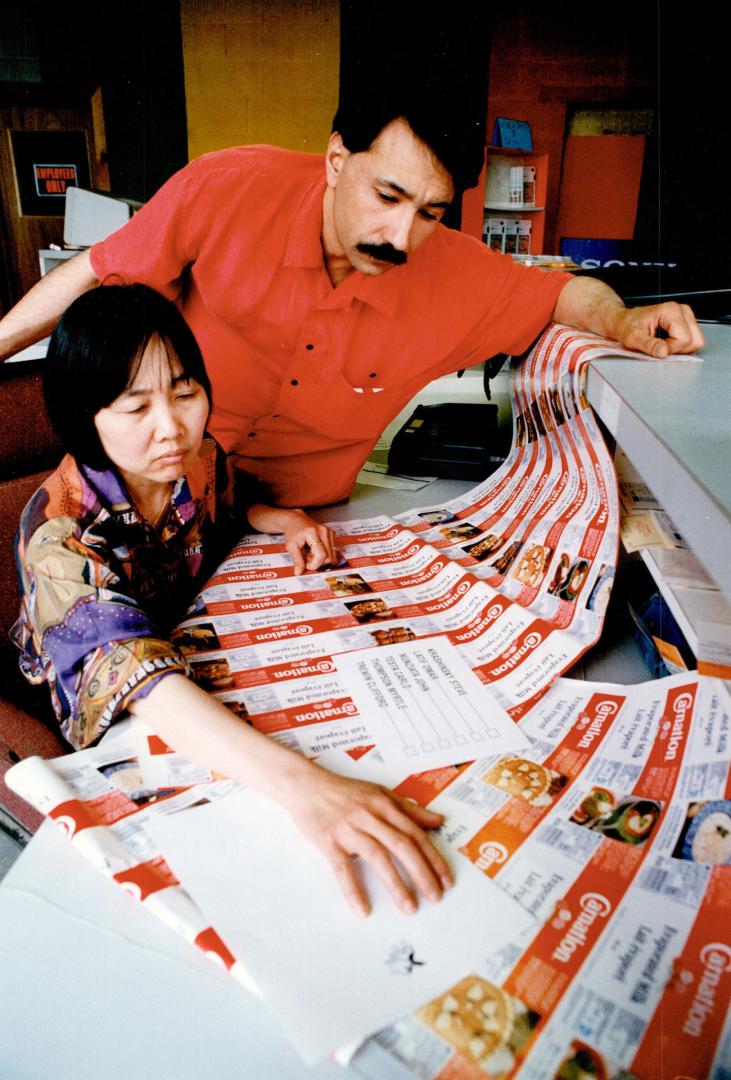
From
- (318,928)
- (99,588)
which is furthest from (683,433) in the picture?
(99,588)

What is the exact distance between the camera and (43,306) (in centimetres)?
114

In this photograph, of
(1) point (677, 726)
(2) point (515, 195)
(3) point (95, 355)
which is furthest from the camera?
(2) point (515, 195)

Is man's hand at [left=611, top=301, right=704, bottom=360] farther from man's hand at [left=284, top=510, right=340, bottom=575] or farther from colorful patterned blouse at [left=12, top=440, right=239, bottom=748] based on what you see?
colorful patterned blouse at [left=12, top=440, right=239, bottom=748]

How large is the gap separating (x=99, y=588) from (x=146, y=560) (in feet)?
0.63

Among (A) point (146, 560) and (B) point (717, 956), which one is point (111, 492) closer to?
(A) point (146, 560)

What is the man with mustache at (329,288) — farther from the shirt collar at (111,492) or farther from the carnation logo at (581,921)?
the carnation logo at (581,921)

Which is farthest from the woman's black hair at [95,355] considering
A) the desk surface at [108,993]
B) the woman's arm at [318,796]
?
the desk surface at [108,993]

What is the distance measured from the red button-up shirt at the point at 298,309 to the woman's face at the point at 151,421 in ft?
1.25

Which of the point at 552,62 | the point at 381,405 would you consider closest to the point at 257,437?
the point at 381,405

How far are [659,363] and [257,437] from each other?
770 millimetres

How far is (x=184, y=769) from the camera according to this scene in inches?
24.4

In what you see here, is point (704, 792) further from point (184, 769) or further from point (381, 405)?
point (381, 405)

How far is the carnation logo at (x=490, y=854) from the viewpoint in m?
0.52

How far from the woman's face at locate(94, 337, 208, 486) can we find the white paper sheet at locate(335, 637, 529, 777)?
36 cm
